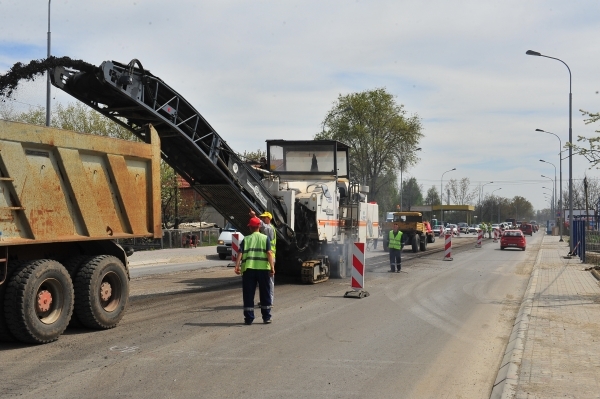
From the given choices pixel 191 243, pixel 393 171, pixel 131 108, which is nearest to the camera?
pixel 131 108

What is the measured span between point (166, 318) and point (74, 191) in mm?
2755

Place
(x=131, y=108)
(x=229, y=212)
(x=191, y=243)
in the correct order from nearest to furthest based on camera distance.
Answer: (x=131, y=108), (x=229, y=212), (x=191, y=243)

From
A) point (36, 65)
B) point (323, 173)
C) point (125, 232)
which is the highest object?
point (36, 65)

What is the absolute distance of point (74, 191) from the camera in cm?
880

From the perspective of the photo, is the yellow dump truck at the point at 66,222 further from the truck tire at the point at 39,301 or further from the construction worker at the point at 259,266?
the construction worker at the point at 259,266

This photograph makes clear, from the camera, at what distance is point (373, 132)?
6288 centimetres

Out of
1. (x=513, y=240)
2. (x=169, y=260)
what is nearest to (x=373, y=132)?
(x=513, y=240)

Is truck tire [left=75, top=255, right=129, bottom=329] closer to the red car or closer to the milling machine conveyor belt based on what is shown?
the milling machine conveyor belt

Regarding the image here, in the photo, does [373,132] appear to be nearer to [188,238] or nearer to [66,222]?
[188,238]

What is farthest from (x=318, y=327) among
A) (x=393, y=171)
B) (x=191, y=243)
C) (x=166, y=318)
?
(x=393, y=171)

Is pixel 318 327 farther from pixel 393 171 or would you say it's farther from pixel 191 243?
pixel 393 171

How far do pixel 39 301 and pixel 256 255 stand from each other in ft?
10.7

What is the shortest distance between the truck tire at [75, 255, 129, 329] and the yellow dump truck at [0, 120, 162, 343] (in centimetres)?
1

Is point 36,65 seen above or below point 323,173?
above
